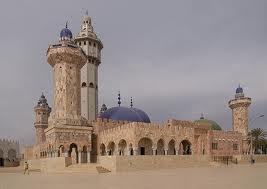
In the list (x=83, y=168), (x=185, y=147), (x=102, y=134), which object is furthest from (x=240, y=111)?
(x=83, y=168)

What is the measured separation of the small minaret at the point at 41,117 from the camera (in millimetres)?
67125

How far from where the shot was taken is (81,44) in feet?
176

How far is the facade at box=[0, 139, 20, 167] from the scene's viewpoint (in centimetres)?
6229

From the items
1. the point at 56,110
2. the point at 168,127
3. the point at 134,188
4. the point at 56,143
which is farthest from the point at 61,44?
the point at 134,188

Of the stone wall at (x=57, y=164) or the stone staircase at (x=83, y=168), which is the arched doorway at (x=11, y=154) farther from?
the stone staircase at (x=83, y=168)

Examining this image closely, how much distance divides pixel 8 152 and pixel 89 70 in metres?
31.5

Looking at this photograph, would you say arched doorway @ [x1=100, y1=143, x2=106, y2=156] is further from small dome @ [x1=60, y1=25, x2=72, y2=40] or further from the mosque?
small dome @ [x1=60, y1=25, x2=72, y2=40]

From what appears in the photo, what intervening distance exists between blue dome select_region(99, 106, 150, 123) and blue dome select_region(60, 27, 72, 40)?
13.8 meters

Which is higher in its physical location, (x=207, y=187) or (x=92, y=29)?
(x=92, y=29)

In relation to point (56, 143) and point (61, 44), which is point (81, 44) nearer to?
point (61, 44)

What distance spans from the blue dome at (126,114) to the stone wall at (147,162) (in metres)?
14.9

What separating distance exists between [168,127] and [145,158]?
7.76 m

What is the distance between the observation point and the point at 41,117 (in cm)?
6825

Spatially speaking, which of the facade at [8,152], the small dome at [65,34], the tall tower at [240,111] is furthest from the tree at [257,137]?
the facade at [8,152]
